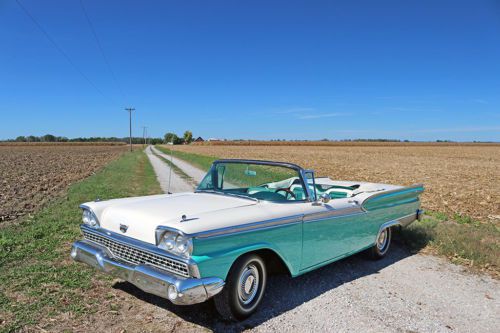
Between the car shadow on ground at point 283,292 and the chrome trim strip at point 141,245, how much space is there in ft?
2.33

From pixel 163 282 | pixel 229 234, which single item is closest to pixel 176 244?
pixel 163 282

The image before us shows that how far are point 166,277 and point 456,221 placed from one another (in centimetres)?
693

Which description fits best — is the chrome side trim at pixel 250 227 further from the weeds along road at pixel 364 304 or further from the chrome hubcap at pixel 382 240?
the chrome hubcap at pixel 382 240

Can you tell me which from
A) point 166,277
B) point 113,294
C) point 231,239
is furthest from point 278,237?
point 113,294

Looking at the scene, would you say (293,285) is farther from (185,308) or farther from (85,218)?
(85,218)

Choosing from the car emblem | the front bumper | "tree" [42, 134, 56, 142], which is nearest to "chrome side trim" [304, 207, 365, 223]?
the front bumper

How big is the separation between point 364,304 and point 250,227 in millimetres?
1541

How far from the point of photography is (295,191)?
13.5 ft

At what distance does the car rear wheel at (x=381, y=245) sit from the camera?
4.89 m

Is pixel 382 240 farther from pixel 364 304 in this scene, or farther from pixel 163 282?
pixel 163 282

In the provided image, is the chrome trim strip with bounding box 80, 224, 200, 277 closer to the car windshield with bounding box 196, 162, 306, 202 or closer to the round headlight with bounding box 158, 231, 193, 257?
the round headlight with bounding box 158, 231, 193, 257

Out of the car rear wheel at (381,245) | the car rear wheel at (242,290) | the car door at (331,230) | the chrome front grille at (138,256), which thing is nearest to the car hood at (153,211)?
the chrome front grille at (138,256)

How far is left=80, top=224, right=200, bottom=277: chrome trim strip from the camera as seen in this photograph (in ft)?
8.68

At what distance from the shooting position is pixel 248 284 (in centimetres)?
318
